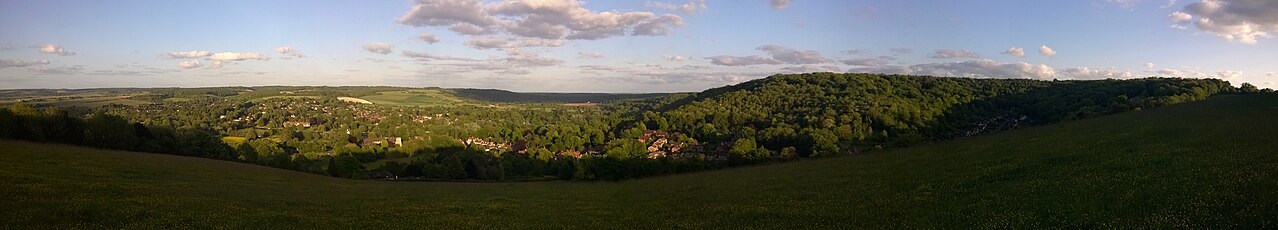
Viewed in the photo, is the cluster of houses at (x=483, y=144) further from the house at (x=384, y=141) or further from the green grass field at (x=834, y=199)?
the green grass field at (x=834, y=199)

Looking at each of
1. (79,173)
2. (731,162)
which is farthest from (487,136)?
(79,173)

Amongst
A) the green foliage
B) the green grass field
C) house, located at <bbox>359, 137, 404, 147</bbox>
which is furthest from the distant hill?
house, located at <bbox>359, 137, 404, 147</bbox>

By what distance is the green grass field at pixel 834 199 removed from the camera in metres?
15.9

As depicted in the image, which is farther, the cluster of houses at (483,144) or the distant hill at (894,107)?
the cluster of houses at (483,144)

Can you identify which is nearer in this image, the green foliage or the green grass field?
the green grass field

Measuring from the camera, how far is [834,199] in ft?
81.2

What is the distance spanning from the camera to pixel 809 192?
28609 millimetres

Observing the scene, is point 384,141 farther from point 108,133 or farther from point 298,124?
point 108,133

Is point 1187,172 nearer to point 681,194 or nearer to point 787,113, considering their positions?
point 681,194

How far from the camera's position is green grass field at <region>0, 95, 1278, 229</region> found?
15.9m

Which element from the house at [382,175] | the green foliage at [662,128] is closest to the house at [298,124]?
the green foliage at [662,128]

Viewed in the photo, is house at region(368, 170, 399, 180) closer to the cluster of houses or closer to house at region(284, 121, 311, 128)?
the cluster of houses

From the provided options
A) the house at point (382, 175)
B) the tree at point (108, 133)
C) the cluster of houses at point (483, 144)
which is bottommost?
the cluster of houses at point (483, 144)

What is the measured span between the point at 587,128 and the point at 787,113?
5329 centimetres
